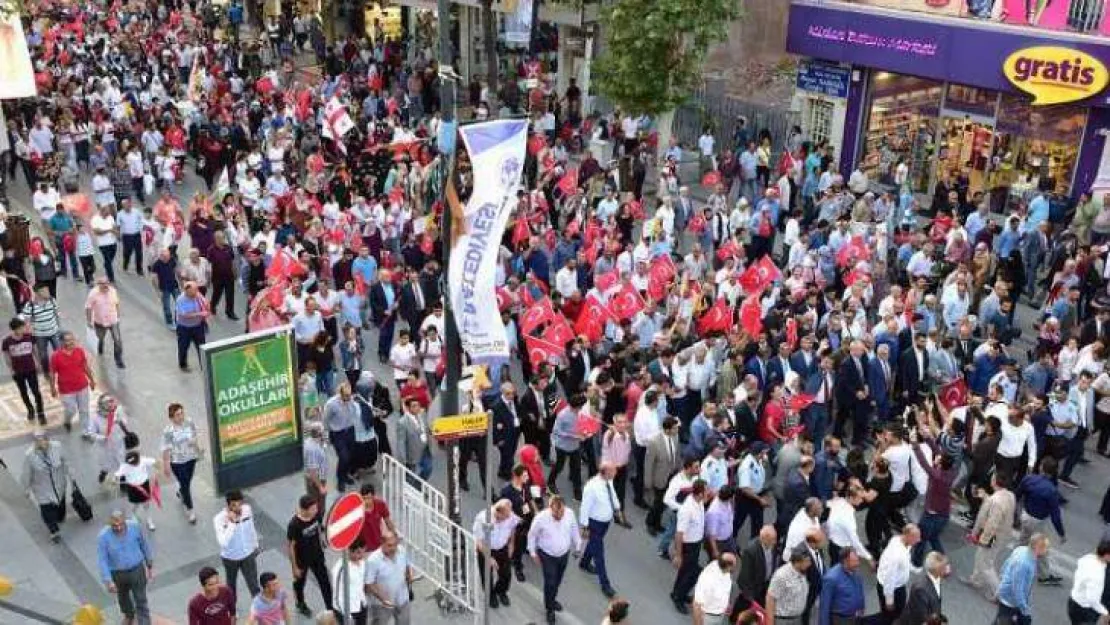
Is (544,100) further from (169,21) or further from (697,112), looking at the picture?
(169,21)

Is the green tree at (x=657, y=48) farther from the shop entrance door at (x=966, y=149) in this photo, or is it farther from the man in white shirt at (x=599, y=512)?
the man in white shirt at (x=599, y=512)

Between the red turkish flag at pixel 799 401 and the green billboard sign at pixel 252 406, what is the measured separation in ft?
17.3

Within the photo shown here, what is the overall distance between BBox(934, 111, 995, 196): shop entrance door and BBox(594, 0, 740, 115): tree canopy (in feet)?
16.1

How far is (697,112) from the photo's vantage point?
1035 inches

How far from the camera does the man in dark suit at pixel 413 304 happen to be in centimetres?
1609

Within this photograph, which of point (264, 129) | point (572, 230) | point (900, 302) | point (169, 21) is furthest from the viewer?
point (169, 21)

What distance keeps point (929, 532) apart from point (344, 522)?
19.7ft

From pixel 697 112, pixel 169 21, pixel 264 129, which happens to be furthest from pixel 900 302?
pixel 169 21

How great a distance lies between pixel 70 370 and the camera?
13.4 m

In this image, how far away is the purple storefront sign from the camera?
21.5 metres

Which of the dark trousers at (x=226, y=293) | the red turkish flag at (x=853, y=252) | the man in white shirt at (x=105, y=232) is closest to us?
the red turkish flag at (x=853, y=252)

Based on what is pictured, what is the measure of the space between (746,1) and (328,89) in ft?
32.4

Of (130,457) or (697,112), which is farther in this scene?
(697,112)

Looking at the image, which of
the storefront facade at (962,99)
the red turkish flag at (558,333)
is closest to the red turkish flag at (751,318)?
the red turkish flag at (558,333)
